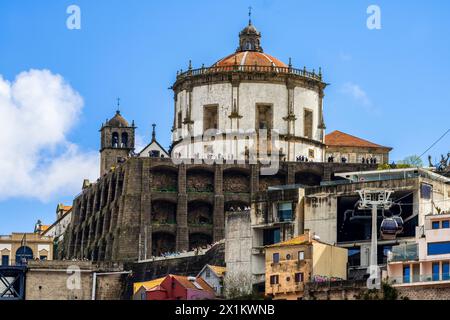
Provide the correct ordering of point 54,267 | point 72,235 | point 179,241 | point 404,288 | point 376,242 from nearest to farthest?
point 404,288
point 376,242
point 54,267
point 179,241
point 72,235

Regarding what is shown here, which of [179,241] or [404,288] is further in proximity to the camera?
[179,241]

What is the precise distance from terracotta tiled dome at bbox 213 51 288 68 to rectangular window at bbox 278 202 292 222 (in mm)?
37851

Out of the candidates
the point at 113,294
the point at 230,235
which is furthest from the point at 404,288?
the point at 113,294

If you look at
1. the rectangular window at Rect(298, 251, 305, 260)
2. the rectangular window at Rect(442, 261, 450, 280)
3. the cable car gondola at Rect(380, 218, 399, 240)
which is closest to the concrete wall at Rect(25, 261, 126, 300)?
the rectangular window at Rect(298, 251, 305, 260)

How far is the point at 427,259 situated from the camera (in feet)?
309

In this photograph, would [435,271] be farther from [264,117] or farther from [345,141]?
[345,141]

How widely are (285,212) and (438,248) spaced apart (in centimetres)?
1726

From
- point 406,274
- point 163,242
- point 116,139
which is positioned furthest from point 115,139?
point 406,274

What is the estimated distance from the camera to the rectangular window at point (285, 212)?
10931cm

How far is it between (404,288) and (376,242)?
707 cm
